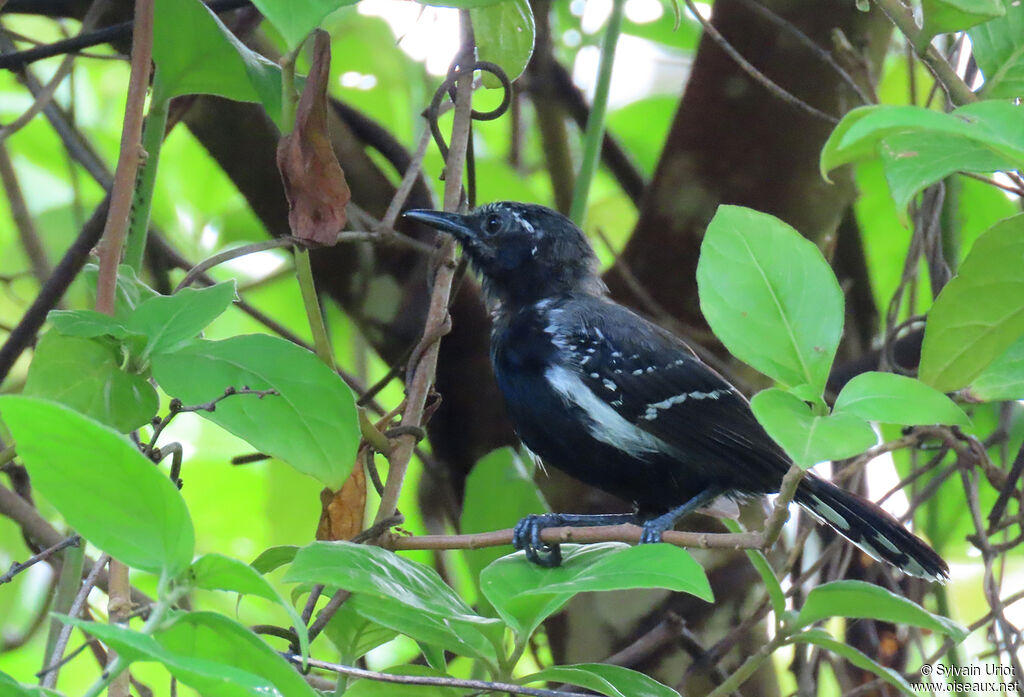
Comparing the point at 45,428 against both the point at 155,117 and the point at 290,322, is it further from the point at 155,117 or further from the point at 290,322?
the point at 290,322

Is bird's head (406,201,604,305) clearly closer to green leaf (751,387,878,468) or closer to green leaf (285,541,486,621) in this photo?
green leaf (285,541,486,621)

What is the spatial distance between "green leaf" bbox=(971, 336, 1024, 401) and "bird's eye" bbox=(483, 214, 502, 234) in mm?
1235

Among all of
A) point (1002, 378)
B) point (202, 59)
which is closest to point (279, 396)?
point (202, 59)

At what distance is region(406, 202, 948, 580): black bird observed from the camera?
1.89m

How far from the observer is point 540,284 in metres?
2.35

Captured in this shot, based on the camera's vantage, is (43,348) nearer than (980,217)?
Yes

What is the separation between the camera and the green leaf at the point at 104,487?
0.77 metres

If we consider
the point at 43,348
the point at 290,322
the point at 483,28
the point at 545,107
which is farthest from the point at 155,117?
the point at 545,107

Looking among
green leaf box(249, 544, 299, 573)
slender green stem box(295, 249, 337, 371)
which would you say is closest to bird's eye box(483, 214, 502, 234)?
slender green stem box(295, 249, 337, 371)

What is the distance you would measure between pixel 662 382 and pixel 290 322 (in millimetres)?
1229

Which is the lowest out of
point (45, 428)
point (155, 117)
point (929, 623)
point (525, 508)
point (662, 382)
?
point (929, 623)

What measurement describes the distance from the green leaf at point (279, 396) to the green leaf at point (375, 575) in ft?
0.35

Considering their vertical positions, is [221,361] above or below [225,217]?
below

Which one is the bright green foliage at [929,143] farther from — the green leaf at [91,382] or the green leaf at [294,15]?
the green leaf at [91,382]
